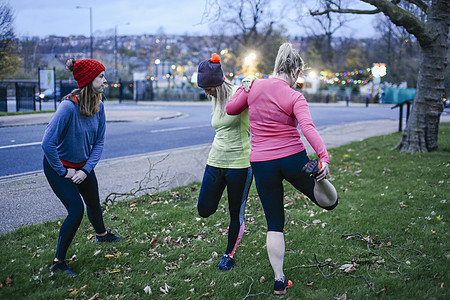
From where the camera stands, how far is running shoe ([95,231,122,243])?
434 cm

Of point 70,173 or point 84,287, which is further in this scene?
point 70,173

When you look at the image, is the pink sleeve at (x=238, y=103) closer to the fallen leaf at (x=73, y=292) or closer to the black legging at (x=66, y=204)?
the black legging at (x=66, y=204)

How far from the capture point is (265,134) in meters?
3.08

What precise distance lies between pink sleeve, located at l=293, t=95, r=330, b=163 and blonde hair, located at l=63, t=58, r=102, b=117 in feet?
6.35

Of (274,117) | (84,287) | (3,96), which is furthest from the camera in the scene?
(3,96)

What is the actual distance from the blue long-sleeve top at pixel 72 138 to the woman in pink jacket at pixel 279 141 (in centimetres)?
159

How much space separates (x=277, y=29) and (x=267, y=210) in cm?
6008

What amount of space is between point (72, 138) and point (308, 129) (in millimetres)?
2166

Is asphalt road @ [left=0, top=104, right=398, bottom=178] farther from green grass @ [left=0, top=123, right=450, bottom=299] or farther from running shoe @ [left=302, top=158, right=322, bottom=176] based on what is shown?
running shoe @ [left=302, top=158, right=322, bottom=176]

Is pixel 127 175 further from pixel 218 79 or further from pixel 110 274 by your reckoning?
pixel 218 79

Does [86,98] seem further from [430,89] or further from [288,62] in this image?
[430,89]

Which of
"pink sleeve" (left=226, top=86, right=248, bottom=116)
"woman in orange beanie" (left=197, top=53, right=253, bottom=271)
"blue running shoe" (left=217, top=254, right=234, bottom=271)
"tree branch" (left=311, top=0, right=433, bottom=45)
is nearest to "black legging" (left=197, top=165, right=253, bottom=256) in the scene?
"woman in orange beanie" (left=197, top=53, right=253, bottom=271)

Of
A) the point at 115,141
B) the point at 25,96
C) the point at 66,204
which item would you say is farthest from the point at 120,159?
the point at 25,96

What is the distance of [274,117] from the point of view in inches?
119
